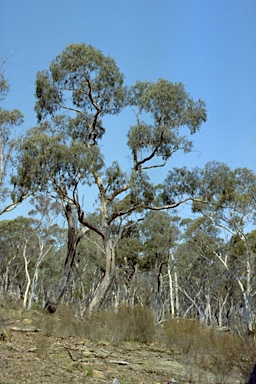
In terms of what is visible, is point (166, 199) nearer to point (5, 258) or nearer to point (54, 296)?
point (54, 296)

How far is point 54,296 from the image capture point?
1501cm

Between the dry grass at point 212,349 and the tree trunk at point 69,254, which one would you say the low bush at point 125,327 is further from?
the tree trunk at point 69,254

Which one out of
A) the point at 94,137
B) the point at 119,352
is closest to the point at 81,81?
the point at 94,137

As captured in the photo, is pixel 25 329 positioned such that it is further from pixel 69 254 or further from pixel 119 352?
pixel 69 254

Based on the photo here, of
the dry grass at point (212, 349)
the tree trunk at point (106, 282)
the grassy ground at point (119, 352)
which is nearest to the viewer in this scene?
the grassy ground at point (119, 352)

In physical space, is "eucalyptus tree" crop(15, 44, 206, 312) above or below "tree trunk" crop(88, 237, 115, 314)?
above

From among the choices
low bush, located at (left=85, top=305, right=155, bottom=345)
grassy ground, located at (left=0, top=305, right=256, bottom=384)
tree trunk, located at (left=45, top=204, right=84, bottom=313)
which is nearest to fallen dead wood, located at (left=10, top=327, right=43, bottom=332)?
grassy ground, located at (left=0, top=305, right=256, bottom=384)

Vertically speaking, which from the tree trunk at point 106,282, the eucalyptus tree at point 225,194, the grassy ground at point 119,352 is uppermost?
the eucalyptus tree at point 225,194

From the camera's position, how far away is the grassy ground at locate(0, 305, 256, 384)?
5.76 metres

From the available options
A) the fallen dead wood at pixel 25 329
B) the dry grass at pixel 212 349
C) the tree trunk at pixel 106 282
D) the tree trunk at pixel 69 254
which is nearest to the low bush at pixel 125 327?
the dry grass at pixel 212 349

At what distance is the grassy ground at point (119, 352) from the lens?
576 cm

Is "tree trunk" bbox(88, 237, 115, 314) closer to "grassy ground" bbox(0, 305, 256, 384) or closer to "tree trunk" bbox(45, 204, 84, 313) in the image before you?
"tree trunk" bbox(45, 204, 84, 313)

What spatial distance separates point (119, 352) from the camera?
7707 mm

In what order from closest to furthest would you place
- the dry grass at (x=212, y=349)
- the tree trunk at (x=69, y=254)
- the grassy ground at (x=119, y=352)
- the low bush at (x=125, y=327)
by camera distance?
the grassy ground at (x=119, y=352) → the dry grass at (x=212, y=349) → the low bush at (x=125, y=327) → the tree trunk at (x=69, y=254)
